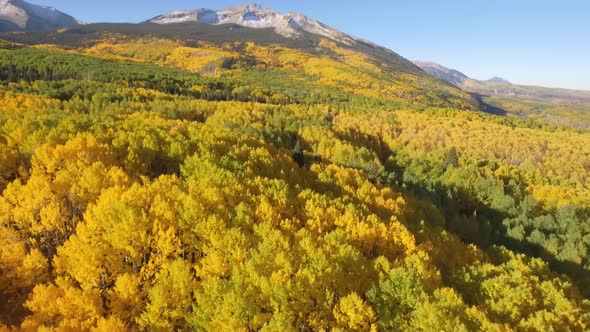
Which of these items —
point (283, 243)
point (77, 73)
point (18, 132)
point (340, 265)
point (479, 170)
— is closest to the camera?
point (340, 265)

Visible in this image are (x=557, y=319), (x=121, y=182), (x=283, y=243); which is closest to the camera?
(x=557, y=319)

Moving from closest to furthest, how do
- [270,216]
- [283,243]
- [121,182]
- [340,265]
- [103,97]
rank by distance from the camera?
[340,265]
[283,243]
[270,216]
[121,182]
[103,97]

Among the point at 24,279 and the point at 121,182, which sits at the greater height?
the point at 121,182

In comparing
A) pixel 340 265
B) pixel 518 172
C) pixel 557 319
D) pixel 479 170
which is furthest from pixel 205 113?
pixel 557 319

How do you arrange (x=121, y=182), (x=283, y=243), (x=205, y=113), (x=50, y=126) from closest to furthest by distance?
1. (x=283, y=243)
2. (x=121, y=182)
3. (x=50, y=126)
4. (x=205, y=113)

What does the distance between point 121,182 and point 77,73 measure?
172 metres

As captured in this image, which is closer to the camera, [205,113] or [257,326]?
[257,326]

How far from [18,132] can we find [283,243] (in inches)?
2029

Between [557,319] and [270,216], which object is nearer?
[557,319]

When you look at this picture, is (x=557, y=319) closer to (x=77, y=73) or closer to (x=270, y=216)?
(x=270, y=216)

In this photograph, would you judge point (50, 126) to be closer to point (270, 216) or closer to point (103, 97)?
point (270, 216)

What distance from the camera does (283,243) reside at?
146ft

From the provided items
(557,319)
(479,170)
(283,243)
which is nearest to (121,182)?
(283,243)

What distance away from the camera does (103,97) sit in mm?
144750
